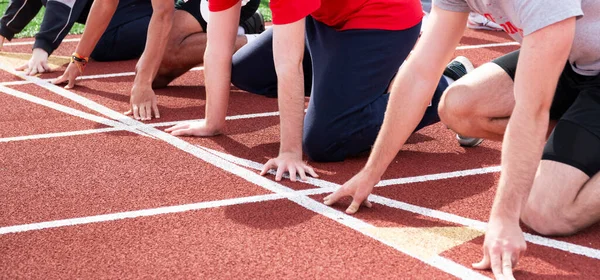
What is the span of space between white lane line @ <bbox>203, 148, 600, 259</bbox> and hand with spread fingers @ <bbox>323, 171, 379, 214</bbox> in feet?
0.73

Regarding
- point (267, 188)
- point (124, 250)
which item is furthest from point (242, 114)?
point (124, 250)

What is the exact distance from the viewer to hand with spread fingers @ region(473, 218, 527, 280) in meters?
2.72

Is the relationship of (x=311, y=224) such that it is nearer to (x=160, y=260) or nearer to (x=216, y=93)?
(x=160, y=260)

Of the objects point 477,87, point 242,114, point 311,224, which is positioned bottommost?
point 242,114

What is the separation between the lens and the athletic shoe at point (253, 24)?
6469 millimetres

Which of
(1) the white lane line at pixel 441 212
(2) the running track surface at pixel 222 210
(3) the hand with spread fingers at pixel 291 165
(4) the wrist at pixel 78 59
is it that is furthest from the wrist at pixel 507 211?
→ (4) the wrist at pixel 78 59

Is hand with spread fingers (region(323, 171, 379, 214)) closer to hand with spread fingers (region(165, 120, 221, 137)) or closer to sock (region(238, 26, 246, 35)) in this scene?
hand with spread fingers (region(165, 120, 221, 137))

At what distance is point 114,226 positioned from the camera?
341cm

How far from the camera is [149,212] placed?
3572 millimetres

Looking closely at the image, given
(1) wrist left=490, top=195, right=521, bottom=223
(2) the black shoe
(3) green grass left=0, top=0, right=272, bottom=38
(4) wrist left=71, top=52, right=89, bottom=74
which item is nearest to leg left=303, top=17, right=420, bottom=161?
(2) the black shoe

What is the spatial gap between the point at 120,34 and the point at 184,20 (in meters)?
1.03

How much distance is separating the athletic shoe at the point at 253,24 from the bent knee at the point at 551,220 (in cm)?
363

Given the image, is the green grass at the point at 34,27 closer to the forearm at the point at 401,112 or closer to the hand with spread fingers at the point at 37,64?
the hand with spread fingers at the point at 37,64

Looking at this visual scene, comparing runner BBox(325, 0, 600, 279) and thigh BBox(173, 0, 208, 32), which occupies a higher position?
runner BBox(325, 0, 600, 279)
